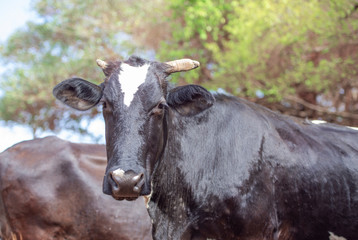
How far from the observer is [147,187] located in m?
3.59

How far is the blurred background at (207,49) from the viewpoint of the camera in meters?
11.2

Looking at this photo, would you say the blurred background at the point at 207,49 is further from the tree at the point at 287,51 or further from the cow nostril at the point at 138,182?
the cow nostril at the point at 138,182

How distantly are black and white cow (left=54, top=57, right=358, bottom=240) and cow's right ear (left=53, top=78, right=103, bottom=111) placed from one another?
0.01 m

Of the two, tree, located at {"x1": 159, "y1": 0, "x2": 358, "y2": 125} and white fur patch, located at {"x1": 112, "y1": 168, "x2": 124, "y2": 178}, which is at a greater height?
white fur patch, located at {"x1": 112, "y1": 168, "x2": 124, "y2": 178}

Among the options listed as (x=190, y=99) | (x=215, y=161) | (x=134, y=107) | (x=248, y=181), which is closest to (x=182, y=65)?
(x=190, y=99)

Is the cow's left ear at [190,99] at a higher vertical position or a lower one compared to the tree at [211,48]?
higher

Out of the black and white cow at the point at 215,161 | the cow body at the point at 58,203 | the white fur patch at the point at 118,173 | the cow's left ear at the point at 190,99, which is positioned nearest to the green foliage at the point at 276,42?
the black and white cow at the point at 215,161

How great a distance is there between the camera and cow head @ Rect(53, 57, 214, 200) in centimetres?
347

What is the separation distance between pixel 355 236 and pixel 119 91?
9.15ft

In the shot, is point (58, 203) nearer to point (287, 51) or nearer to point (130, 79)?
point (130, 79)

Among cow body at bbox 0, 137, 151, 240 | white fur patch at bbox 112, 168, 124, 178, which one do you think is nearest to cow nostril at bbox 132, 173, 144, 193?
white fur patch at bbox 112, 168, 124, 178

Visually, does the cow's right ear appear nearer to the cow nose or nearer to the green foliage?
the cow nose

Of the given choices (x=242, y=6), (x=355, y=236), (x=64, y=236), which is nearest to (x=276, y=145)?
(x=355, y=236)

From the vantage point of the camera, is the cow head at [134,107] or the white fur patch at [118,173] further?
the cow head at [134,107]
